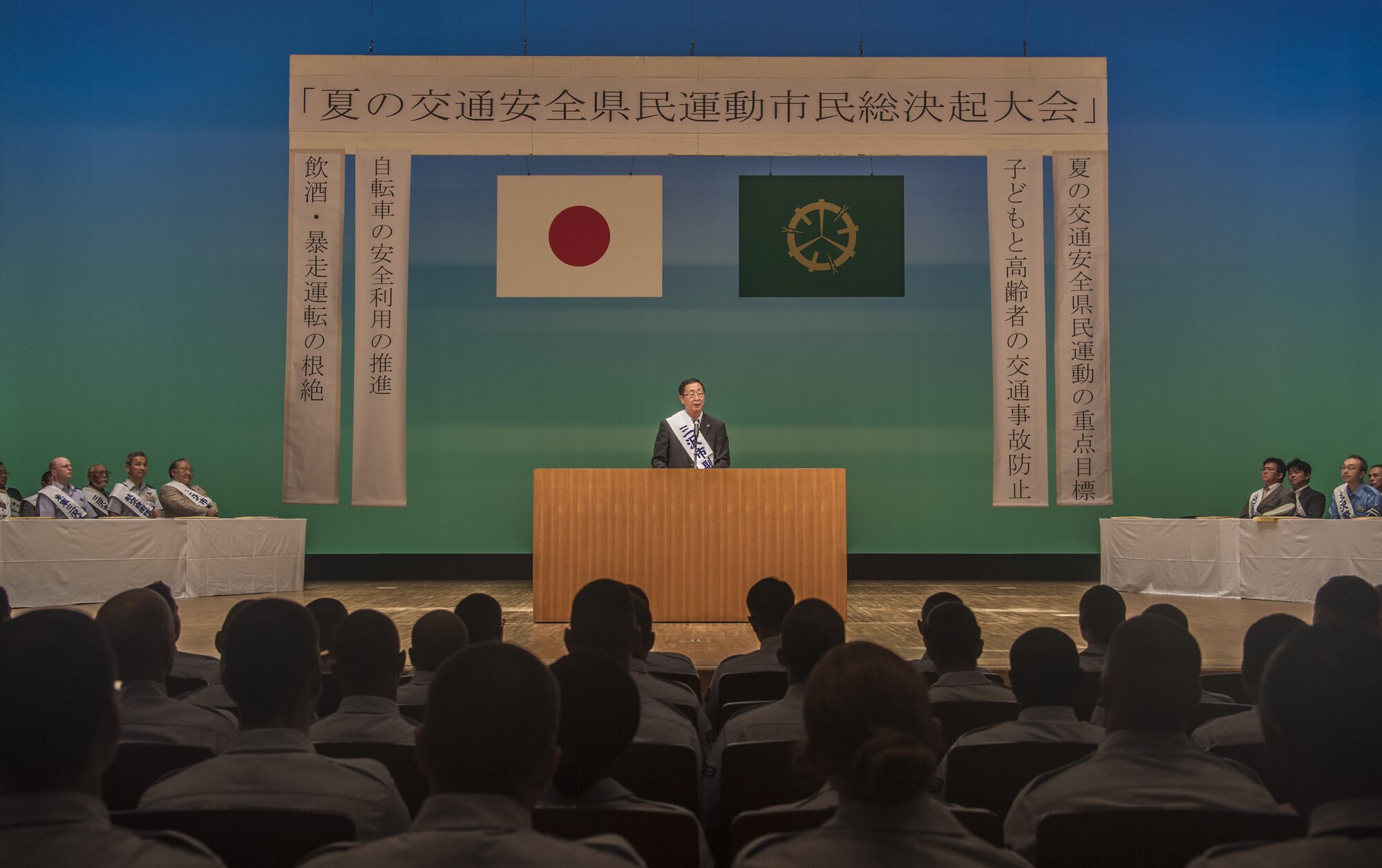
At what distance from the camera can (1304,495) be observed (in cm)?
833

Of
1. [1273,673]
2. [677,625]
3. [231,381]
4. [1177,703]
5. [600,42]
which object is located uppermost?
[600,42]

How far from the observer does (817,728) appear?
1.31 meters

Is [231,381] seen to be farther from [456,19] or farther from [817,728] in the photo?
[817,728]

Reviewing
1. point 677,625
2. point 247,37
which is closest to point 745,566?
point 677,625

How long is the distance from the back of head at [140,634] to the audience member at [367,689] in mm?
429

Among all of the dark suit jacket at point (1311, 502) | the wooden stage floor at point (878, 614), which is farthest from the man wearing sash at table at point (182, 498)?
the dark suit jacket at point (1311, 502)

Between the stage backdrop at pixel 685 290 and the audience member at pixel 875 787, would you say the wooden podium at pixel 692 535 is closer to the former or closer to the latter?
the stage backdrop at pixel 685 290

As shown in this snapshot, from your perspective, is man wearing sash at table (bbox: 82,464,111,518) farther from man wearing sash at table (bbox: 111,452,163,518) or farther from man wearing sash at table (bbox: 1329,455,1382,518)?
man wearing sash at table (bbox: 1329,455,1382,518)

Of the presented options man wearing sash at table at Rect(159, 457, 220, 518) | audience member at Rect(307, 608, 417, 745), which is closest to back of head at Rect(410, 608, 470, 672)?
audience member at Rect(307, 608, 417, 745)

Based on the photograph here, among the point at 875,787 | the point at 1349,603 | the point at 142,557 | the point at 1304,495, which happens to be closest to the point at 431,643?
the point at 875,787

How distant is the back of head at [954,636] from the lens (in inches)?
106

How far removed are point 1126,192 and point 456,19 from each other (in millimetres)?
6572

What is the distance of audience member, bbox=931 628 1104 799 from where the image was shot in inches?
84.7

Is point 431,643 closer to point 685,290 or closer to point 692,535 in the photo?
point 692,535
